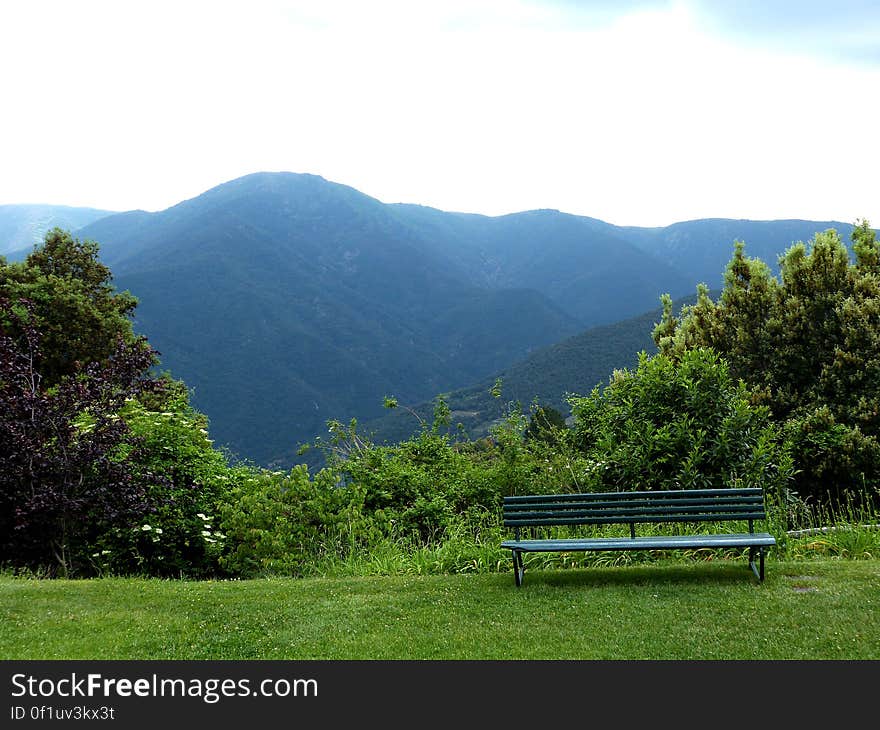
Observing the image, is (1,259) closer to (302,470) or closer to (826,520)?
(302,470)

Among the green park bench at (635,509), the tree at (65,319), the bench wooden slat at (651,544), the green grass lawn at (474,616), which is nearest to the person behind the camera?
the green grass lawn at (474,616)

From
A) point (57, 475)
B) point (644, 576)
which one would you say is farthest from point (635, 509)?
point (57, 475)

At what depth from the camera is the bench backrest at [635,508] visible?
7035mm

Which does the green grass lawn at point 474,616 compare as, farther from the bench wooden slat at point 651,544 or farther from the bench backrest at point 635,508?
the bench backrest at point 635,508

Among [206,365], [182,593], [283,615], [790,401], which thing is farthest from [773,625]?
[206,365]

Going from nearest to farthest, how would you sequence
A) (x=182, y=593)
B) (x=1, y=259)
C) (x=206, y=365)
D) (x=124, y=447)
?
1. (x=182, y=593)
2. (x=124, y=447)
3. (x=1, y=259)
4. (x=206, y=365)

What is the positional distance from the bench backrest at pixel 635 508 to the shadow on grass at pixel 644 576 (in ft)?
1.37

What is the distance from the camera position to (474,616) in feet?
19.5

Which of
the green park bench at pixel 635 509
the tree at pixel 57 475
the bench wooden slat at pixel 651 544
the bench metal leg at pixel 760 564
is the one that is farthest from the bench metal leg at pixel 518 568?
the tree at pixel 57 475

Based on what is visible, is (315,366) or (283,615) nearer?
(283,615)

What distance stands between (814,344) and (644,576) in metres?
6.14

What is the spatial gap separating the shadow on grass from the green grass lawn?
18mm

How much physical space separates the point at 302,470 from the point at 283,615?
3.48 meters
